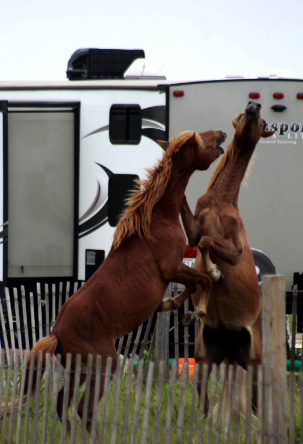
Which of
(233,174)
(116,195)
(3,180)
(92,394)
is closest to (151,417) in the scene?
(92,394)

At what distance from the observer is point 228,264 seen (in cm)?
564

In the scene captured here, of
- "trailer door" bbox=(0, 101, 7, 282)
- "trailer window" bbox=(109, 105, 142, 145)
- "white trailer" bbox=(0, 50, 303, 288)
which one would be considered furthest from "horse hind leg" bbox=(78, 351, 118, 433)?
"trailer window" bbox=(109, 105, 142, 145)

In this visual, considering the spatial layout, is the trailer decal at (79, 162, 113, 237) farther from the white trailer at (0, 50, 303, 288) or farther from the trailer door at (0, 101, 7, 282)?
the trailer door at (0, 101, 7, 282)

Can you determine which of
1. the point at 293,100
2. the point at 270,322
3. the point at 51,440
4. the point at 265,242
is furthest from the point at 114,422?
the point at 293,100

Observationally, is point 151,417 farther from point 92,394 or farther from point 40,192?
point 40,192

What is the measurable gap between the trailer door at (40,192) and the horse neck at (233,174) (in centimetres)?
510

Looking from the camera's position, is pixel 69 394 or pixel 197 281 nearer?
pixel 69 394

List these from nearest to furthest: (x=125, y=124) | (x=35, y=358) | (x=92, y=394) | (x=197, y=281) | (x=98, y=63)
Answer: (x=92, y=394) < (x=35, y=358) < (x=197, y=281) < (x=125, y=124) < (x=98, y=63)

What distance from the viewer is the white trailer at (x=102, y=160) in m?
9.62

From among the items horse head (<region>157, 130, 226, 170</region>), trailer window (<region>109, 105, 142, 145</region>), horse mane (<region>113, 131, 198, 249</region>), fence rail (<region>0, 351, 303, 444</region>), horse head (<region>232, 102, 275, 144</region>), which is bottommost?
fence rail (<region>0, 351, 303, 444</region>)

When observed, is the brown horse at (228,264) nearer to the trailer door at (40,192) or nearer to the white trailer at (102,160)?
the white trailer at (102,160)

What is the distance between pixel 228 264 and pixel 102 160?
5069mm

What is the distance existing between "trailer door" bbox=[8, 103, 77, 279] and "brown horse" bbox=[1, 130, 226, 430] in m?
5.21

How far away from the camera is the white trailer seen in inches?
379
